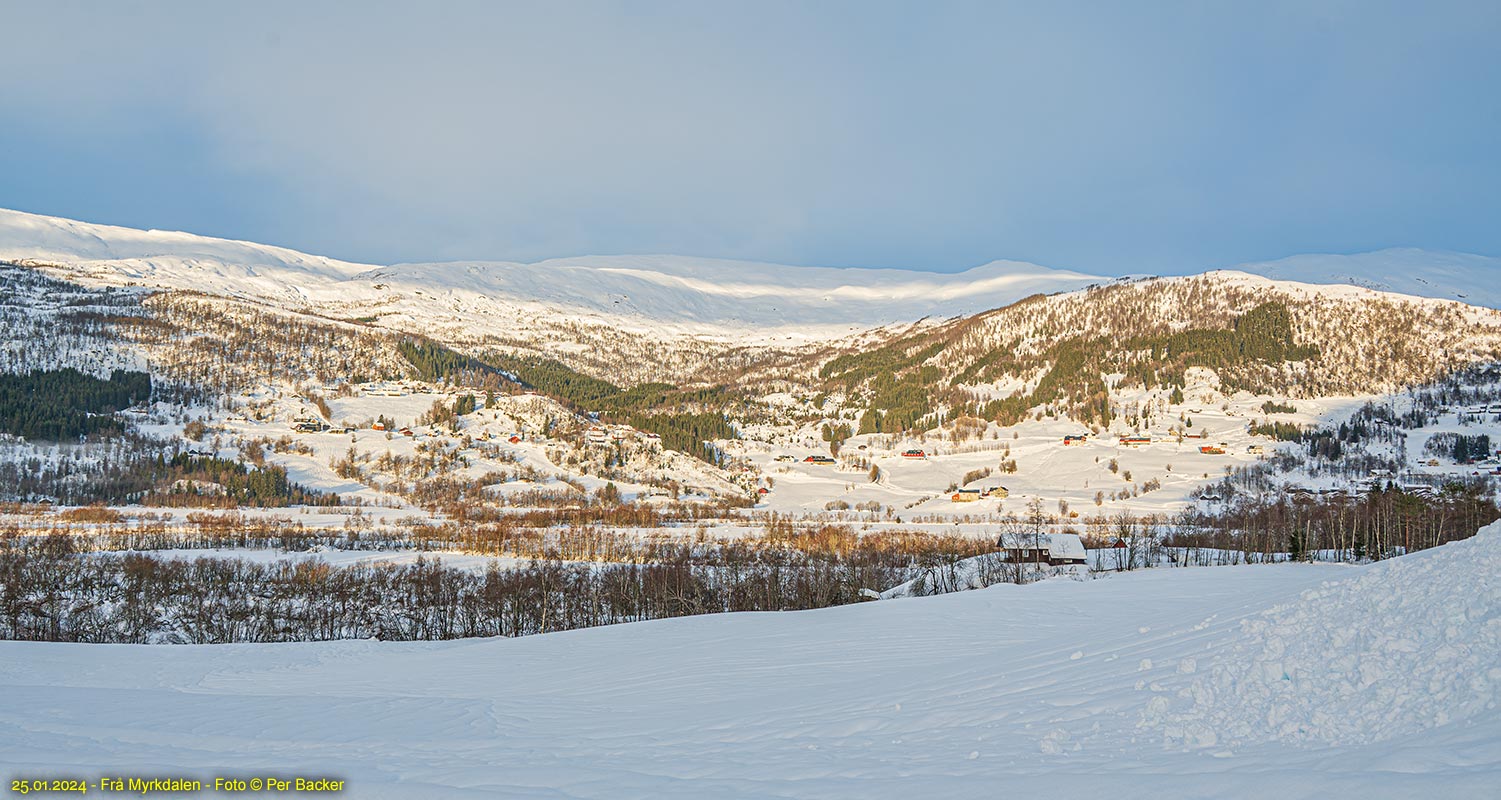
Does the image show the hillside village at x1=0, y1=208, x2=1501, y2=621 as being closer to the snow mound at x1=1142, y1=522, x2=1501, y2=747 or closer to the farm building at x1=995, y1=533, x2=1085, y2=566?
the farm building at x1=995, y1=533, x2=1085, y2=566

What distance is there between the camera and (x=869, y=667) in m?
21.1

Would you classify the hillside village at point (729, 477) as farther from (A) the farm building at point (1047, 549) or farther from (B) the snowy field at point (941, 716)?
(B) the snowy field at point (941, 716)

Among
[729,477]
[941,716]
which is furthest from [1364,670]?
[729,477]

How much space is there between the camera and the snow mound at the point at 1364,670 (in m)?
9.50

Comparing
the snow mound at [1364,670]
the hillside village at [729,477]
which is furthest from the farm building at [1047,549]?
the snow mound at [1364,670]

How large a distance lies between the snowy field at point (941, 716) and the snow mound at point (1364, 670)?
37mm

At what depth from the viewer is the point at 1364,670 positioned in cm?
1056

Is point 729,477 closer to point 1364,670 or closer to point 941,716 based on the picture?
point 941,716

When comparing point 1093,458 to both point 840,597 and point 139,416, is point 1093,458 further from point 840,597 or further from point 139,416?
point 139,416

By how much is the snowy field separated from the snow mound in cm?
4

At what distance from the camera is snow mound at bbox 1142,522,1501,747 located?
950 centimetres

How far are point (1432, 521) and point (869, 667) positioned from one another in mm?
86309

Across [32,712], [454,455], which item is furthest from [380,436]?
[32,712]

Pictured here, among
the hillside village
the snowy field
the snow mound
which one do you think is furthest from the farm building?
the snow mound
